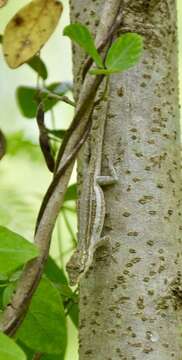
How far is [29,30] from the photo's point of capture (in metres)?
1.23

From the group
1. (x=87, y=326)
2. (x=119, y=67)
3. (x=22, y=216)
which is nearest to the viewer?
(x=119, y=67)

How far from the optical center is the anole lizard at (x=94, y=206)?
1.10 meters

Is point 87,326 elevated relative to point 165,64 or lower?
lower

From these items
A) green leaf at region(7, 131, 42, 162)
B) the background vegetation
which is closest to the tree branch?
the background vegetation

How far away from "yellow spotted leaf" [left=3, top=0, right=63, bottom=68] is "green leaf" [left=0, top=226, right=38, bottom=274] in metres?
0.43

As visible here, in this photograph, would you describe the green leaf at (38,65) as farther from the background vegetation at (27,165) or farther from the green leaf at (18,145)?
the green leaf at (18,145)

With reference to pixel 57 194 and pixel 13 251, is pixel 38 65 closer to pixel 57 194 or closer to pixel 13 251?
pixel 57 194

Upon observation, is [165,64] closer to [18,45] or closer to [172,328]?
[18,45]

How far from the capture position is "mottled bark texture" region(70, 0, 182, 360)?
1.08m

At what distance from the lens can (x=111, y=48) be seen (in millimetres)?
1021

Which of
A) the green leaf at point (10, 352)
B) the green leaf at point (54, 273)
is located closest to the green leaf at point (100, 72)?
the green leaf at point (10, 352)

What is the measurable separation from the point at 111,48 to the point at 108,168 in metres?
0.21

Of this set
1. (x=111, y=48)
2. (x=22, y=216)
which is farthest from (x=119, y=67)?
(x=22, y=216)

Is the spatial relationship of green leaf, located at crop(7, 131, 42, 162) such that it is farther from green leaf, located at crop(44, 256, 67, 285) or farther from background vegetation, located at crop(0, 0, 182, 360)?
green leaf, located at crop(44, 256, 67, 285)
